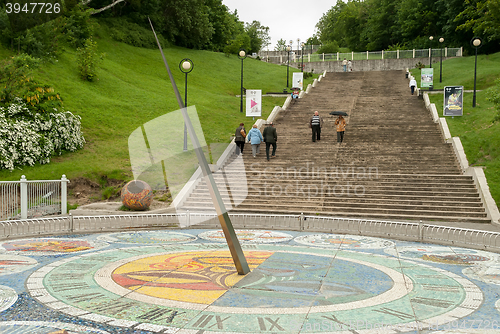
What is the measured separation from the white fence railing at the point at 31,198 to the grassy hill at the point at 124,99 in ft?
9.98

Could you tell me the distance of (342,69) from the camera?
177ft

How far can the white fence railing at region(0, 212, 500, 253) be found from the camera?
10.9 meters

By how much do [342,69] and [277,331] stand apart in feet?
171

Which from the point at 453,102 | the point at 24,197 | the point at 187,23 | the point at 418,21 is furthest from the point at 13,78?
the point at 418,21

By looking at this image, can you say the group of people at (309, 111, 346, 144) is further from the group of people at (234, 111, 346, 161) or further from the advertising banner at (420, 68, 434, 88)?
the advertising banner at (420, 68, 434, 88)

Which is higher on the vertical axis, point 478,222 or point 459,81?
point 459,81

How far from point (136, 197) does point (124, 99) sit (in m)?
15.9

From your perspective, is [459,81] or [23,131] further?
[459,81]

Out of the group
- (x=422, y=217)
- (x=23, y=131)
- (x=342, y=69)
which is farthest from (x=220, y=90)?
(x=422, y=217)

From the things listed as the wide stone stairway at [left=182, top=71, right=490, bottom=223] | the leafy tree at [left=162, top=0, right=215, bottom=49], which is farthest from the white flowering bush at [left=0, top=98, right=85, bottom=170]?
the leafy tree at [left=162, top=0, right=215, bottom=49]

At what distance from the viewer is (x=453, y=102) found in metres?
25.2

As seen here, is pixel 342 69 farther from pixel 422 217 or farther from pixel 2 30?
pixel 422 217

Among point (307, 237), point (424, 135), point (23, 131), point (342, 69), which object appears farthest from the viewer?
point (342, 69)

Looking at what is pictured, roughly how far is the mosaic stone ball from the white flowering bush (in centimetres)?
563
